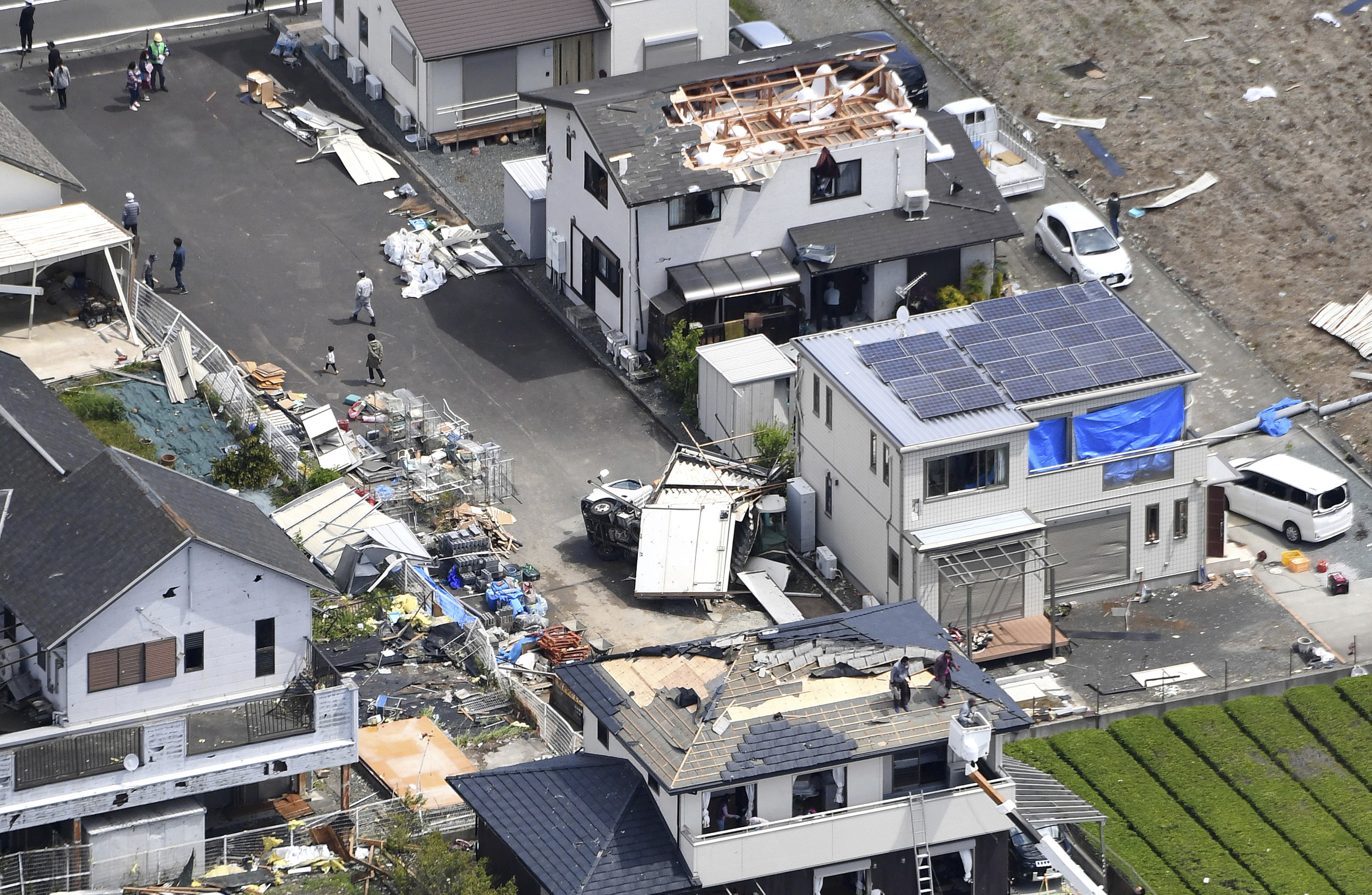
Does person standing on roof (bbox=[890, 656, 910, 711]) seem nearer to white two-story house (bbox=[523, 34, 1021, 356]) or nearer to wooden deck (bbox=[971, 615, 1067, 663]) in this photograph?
wooden deck (bbox=[971, 615, 1067, 663])

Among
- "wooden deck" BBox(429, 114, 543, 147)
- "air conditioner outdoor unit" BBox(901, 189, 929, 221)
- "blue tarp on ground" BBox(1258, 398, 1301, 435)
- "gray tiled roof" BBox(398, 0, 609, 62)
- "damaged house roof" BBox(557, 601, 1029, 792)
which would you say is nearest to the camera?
"damaged house roof" BBox(557, 601, 1029, 792)

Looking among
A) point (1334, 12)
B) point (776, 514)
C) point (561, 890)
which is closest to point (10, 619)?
point (561, 890)

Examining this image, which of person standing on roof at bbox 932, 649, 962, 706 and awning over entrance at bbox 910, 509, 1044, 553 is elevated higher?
person standing on roof at bbox 932, 649, 962, 706

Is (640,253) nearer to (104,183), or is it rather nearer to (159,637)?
(104,183)

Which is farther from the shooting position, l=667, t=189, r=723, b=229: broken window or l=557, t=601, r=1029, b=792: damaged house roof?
l=667, t=189, r=723, b=229: broken window

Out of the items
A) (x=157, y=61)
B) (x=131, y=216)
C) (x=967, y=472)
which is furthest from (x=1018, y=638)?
(x=157, y=61)

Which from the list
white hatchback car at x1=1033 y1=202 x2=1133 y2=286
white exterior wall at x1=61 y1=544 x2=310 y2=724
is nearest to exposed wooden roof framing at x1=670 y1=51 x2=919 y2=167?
white hatchback car at x1=1033 y1=202 x2=1133 y2=286

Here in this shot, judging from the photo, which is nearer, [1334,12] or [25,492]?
[25,492]
